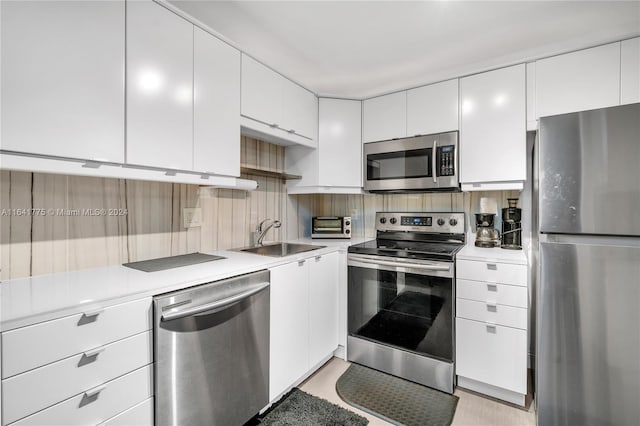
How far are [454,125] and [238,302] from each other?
1967mm

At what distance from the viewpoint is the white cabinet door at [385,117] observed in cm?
242

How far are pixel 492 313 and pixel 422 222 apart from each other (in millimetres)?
939

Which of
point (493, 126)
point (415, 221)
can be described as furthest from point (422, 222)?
point (493, 126)

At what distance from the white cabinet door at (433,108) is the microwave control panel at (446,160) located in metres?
0.15

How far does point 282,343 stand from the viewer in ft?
5.85

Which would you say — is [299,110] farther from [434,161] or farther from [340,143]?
[434,161]

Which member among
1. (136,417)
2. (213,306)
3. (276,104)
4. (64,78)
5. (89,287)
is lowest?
(136,417)

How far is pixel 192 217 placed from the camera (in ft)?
6.25

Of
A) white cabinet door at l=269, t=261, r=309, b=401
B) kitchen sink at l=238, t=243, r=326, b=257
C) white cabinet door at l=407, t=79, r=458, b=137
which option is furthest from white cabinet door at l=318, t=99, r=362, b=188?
white cabinet door at l=269, t=261, r=309, b=401

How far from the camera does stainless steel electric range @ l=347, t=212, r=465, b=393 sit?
1.92 metres

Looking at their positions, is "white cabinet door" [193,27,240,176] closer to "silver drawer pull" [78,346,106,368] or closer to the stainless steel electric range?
"silver drawer pull" [78,346,106,368]

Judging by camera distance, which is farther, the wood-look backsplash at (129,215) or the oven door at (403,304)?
the oven door at (403,304)

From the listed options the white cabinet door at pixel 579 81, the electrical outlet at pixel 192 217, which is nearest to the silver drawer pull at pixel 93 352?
the electrical outlet at pixel 192 217

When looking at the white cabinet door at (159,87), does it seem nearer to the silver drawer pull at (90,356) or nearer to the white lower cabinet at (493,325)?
the silver drawer pull at (90,356)
